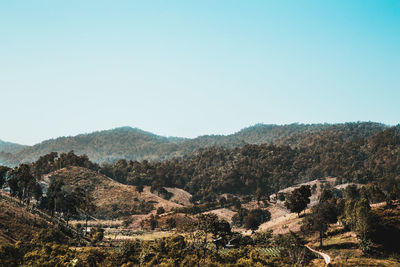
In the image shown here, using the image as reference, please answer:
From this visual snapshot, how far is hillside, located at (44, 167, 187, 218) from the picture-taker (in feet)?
541

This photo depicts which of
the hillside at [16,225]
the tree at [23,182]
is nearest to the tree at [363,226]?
the hillside at [16,225]

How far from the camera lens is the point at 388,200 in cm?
10062

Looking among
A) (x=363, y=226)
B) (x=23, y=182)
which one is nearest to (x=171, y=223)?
(x=23, y=182)

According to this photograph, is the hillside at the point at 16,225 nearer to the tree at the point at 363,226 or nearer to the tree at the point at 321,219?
the tree at the point at 321,219

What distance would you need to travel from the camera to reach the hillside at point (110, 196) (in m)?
165

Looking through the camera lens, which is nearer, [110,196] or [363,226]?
[363,226]

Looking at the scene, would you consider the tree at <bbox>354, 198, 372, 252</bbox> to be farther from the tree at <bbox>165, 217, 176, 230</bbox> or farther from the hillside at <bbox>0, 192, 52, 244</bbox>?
the tree at <bbox>165, 217, 176, 230</bbox>

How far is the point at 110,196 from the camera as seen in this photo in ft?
584

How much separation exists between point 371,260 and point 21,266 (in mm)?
60222

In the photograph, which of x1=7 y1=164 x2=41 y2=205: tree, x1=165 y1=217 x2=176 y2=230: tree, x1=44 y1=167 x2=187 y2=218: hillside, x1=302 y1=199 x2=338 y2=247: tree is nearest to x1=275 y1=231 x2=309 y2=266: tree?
x1=302 y1=199 x2=338 y2=247: tree

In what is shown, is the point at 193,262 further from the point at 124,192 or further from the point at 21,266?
the point at 124,192

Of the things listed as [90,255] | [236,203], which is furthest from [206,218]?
[236,203]

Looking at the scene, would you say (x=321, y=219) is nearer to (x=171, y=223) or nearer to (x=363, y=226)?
(x=363, y=226)

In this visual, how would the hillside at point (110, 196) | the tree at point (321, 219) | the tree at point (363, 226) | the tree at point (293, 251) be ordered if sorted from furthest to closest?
the hillside at point (110, 196) → the tree at point (321, 219) → the tree at point (363, 226) → the tree at point (293, 251)
